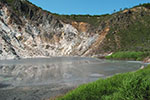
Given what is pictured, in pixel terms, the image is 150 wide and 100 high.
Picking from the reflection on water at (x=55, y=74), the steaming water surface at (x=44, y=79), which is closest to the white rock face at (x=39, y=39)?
the reflection on water at (x=55, y=74)

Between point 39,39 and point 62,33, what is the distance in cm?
2061

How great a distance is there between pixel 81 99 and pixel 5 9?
11244 cm

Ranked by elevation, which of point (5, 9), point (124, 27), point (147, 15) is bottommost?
point (124, 27)

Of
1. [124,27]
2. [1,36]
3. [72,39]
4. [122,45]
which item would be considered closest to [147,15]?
[124,27]

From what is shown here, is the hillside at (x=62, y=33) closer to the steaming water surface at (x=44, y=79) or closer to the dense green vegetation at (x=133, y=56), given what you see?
the dense green vegetation at (x=133, y=56)

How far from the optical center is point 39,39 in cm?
11281

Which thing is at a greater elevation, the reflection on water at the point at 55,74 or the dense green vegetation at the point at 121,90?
the dense green vegetation at the point at 121,90

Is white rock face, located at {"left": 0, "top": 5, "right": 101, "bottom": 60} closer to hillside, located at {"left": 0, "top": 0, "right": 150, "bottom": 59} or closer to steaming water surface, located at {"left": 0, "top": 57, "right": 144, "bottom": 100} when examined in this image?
hillside, located at {"left": 0, "top": 0, "right": 150, "bottom": 59}

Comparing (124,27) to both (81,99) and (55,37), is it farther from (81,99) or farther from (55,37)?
(81,99)

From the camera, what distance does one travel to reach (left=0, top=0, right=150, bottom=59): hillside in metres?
94.1

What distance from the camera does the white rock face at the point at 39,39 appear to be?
297 ft

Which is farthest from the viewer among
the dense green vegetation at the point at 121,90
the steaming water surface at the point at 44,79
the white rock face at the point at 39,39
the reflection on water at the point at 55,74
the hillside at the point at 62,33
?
the hillside at the point at 62,33

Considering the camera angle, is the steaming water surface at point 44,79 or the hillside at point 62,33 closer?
the steaming water surface at point 44,79

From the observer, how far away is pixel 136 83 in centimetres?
774
